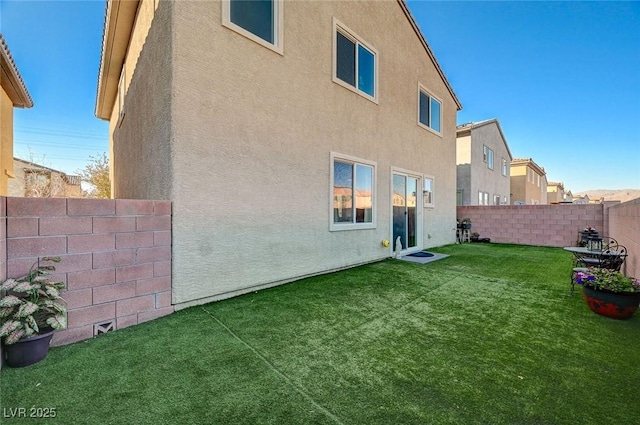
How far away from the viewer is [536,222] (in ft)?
34.1

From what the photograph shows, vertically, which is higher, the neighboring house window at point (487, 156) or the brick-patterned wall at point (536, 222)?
the neighboring house window at point (487, 156)

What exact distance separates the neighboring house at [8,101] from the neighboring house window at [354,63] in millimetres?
8070

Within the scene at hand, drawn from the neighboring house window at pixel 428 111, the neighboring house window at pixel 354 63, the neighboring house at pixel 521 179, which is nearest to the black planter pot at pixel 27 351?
the neighboring house window at pixel 354 63

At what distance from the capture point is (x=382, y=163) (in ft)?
23.3

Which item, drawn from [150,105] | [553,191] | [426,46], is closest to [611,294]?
[150,105]

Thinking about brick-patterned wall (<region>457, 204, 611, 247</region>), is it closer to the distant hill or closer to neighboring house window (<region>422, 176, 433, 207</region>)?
the distant hill

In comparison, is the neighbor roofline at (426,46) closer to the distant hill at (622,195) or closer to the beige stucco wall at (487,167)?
the beige stucco wall at (487,167)

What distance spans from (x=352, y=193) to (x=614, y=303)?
4379 millimetres

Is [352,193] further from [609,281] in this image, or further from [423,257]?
[609,281]

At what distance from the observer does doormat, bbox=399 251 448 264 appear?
7.04 metres

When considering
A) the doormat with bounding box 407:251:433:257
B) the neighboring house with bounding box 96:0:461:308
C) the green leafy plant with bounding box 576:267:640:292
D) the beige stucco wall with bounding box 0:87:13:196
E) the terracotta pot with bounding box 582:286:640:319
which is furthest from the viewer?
the beige stucco wall with bounding box 0:87:13:196

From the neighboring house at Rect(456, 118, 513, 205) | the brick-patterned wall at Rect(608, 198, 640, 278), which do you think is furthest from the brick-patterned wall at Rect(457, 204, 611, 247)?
the brick-patterned wall at Rect(608, 198, 640, 278)

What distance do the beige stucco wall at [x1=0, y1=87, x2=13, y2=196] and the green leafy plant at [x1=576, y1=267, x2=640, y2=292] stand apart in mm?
14344

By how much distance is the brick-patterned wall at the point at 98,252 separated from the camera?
2.66m
